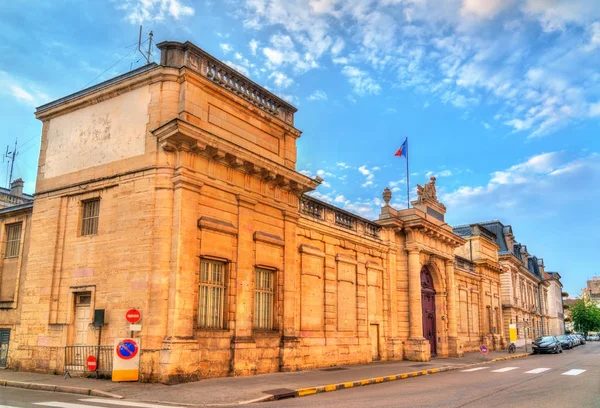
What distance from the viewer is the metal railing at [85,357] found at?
1459 centimetres

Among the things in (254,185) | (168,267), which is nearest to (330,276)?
(254,185)

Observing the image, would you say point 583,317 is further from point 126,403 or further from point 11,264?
point 126,403

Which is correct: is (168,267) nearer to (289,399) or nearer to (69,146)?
(289,399)

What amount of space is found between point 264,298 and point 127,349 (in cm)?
566

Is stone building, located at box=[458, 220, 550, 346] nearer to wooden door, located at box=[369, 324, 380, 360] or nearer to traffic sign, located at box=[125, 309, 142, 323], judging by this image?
wooden door, located at box=[369, 324, 380, 360]

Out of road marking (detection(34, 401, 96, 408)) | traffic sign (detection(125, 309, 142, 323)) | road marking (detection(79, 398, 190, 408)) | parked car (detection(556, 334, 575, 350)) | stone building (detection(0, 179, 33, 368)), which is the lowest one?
parked car (detection(556, 334, 575, 350))

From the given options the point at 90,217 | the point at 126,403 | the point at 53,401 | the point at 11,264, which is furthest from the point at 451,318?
the point at 53,401

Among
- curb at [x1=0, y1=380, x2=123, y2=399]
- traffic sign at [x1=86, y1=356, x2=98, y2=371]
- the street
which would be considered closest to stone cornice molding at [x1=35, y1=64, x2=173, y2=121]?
traffic sign at [x1=86, y1=356, x2=98, y2=371]

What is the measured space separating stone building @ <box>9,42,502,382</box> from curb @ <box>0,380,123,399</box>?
187cm

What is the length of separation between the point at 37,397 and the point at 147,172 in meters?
6.62

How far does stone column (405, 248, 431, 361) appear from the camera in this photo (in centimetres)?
2534

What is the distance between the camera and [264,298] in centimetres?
1825

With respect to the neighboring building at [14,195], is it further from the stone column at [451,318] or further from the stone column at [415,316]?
the stone column at [451,318]

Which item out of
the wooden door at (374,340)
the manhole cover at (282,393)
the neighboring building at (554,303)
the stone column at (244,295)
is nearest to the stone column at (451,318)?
the wooden door at (374,340)
